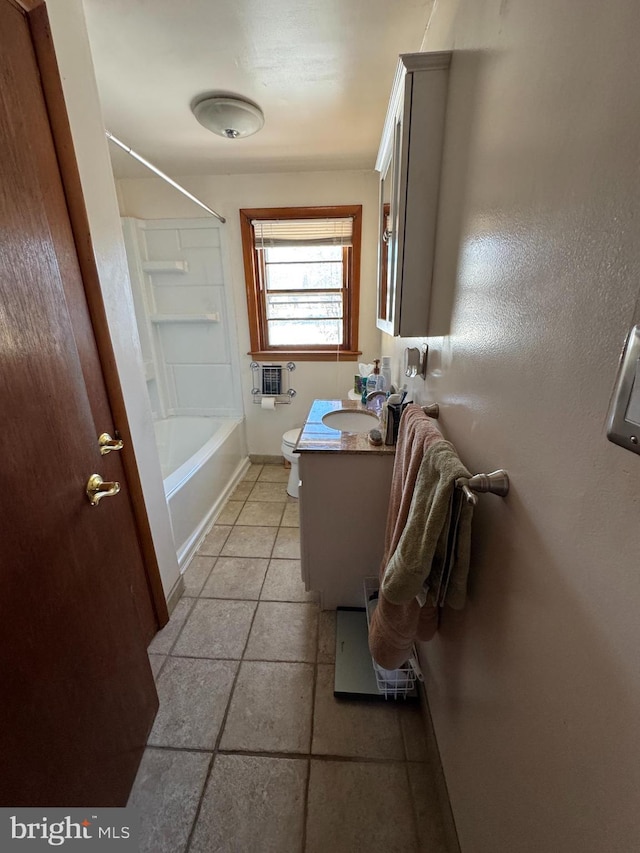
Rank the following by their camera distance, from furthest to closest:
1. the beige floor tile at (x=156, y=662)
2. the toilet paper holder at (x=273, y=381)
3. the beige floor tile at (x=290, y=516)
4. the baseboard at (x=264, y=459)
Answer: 1. the baseboard at (x=264, y=459)
2. the toilet paper holder at (x=273, y=381)
3. the beige floor tile at (x=290, y=516)
4. the beige floor tile at (x=156, y=662)

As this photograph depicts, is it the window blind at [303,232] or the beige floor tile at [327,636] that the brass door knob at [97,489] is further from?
the window blind at [303,232]

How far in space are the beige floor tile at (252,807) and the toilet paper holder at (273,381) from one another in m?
2.32

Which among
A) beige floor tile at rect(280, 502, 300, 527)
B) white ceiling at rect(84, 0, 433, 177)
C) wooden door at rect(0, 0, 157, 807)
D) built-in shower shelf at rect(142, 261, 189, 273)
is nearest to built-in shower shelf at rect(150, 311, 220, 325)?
built-in shower shelf at rect(142, 261, 189, 273)

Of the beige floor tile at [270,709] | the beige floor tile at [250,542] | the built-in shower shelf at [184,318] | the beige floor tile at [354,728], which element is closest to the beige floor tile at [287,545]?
the beige floor tile at [250,542]

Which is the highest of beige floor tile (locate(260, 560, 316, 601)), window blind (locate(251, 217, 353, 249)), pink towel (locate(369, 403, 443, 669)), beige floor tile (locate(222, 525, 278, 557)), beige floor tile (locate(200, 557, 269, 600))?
window blind (locate(251, 217, 353, 249))

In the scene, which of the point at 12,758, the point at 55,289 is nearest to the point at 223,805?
the point at 12,758

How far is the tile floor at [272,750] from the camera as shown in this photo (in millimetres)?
947

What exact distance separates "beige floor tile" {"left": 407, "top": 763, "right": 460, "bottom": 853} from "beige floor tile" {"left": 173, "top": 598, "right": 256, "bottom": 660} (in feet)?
2.51

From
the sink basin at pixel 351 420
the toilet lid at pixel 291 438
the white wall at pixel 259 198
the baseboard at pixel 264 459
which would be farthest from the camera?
the baseboard at pixel 264 459

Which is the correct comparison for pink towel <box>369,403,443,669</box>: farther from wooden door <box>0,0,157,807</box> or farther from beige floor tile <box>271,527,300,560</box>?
beige floor tile <box>271,527,300,560</box>

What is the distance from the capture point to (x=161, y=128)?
1.86 meters

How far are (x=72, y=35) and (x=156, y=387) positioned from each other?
7.28 feet

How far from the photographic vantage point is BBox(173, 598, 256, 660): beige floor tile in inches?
56.9

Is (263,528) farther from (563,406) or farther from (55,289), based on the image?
(563,406)
